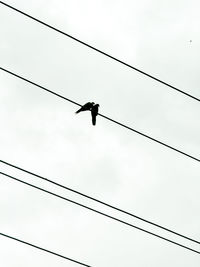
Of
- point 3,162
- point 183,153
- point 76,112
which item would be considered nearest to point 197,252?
point 183,153

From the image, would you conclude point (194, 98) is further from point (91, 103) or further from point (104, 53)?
point (91, 103)

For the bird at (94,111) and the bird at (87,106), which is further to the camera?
the bird at (94,111)

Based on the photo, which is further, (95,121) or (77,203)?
(95,121)

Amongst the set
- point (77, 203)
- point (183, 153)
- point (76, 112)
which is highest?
point (76, 112)

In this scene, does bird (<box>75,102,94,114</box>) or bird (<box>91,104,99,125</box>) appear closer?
bird (<box>75,102,94,114</box>)

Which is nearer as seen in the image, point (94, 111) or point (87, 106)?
point (87, 106)

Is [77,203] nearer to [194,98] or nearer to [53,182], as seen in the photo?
[53,182]

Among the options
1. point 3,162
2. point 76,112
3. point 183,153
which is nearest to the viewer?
point 3,162

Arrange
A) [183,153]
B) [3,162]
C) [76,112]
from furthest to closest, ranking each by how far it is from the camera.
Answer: [76,112]
[183,153]
[3,162]

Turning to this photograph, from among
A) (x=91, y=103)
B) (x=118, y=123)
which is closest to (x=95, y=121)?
(x=91, y=103)

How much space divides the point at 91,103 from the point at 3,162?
6.98 meters

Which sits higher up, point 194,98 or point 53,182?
point 194,98

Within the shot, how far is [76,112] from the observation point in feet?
60.7

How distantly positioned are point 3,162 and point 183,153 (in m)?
2.88
